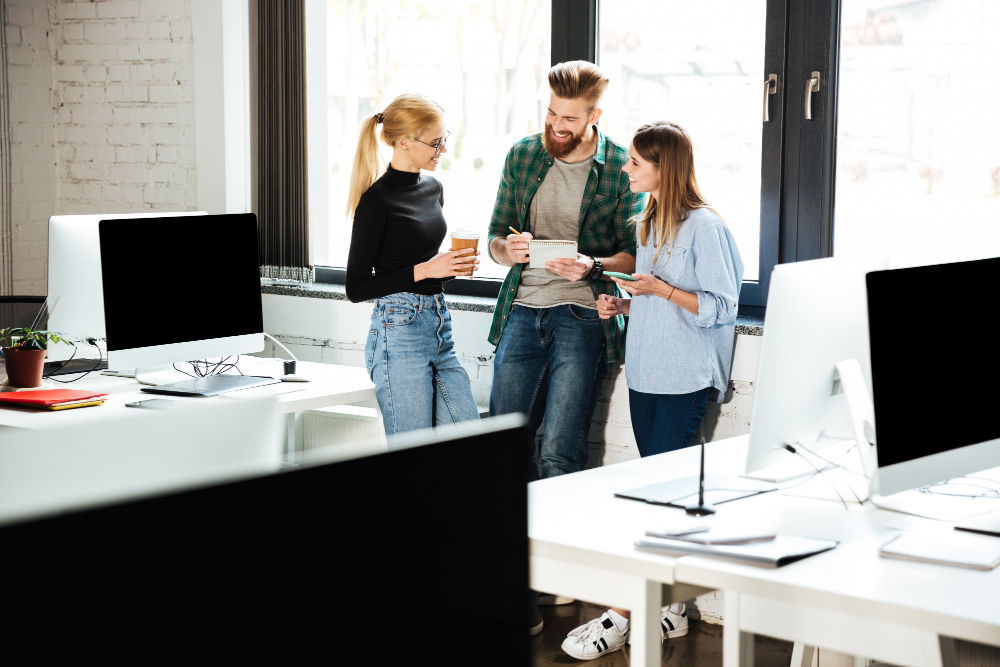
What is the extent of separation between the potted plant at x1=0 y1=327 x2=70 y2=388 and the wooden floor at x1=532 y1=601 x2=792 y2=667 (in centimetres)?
167

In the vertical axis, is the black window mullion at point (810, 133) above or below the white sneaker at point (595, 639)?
above

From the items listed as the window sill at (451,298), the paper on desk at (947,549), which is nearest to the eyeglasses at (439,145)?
the window sill at (451,298)

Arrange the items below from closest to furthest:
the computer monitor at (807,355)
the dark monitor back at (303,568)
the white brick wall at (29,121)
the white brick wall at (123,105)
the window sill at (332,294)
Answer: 1. the dark monitor back at (303,568)
2. the computer monitor at (807,355)
3. the window sill at (332,294)
4. the white brick wall at (123,105)
5. the white brick wall at (29,121)

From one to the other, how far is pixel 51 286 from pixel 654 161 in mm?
1886

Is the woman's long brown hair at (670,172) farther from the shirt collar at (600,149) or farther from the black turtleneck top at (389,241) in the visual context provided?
the black turtleneck top at (389,241)

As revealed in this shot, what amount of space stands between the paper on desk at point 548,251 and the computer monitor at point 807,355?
1000mm

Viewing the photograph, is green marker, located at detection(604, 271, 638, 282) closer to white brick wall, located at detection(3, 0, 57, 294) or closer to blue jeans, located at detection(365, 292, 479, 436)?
blue jeans, located at detection(365, 292, 479, 436)


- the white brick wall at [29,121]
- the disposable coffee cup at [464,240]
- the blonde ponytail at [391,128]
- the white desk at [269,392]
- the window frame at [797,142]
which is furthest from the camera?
the white brick wall at [29,121]

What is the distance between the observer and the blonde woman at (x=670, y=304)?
2846mm

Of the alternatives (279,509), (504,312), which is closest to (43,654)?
(279,509)

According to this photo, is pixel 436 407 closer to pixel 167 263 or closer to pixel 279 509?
pixel 167 263

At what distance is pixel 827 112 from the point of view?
10.6 ft

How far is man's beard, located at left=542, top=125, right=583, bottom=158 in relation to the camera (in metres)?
3.15

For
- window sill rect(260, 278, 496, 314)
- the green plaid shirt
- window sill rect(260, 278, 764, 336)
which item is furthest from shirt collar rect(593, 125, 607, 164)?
window sill rect(260, 278, 496, 314)
